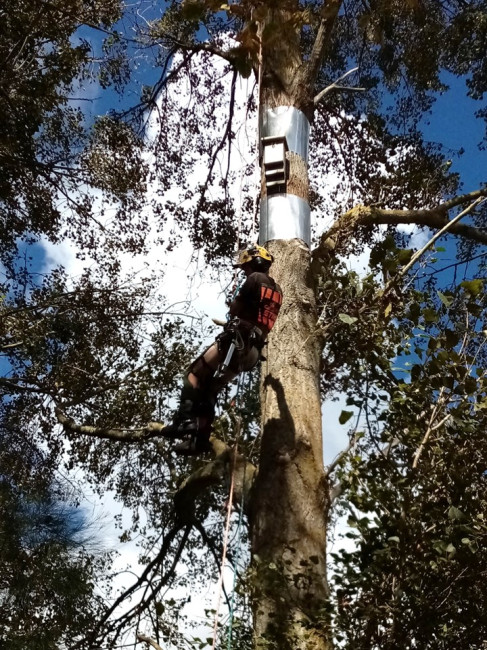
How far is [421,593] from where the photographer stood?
309cm

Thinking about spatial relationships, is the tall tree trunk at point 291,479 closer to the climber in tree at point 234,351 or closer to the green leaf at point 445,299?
the climber in tree at point 234,351

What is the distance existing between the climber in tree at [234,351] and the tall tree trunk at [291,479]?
235 mm

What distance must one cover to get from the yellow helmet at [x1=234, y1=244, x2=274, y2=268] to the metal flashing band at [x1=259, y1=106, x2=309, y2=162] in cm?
124

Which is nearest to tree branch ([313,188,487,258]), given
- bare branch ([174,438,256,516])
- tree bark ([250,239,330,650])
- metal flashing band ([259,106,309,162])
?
tree bark ([250,239,330,650])

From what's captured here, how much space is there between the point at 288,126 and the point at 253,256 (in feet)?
4.93

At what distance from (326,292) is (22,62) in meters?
3.83

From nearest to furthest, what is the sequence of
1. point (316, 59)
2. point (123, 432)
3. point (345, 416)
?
point (345, 416)
point (123, 432)
point (316, 59)

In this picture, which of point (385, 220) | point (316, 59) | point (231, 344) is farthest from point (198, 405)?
point (316, 59)

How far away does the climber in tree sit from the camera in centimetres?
424

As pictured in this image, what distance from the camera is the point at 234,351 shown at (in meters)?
4.19

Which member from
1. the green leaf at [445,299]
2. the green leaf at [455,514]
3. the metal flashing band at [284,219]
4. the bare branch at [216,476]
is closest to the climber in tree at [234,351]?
the bare branch at [216,476]

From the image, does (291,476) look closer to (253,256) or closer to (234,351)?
(234,351)

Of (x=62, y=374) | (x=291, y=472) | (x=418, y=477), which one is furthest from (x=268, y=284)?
(x=62, y=374)

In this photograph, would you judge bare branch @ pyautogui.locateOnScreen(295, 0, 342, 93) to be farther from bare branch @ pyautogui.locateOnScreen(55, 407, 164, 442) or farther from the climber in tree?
bare branch @ pyautogui.locateOnScreen(55, 407, 164, 442)
